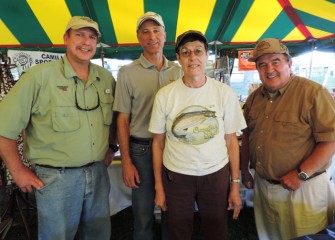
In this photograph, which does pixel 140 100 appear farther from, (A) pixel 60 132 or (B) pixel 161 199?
(B) pixel 161 199

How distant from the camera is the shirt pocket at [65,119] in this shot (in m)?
1.32

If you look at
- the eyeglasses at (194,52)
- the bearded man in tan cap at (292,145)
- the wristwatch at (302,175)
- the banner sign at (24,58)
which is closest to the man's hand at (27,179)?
the eyeglasses at (194,52)

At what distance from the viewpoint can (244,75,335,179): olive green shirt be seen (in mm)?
1237

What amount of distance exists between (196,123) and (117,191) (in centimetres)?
136

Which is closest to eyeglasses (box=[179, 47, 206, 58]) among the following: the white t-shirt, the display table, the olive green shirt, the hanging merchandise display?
the white t-shirt

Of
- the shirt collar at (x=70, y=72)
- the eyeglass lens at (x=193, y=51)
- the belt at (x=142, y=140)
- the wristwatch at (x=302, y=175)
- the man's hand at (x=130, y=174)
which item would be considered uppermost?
the eyeglass lens at (x=193, y=51)

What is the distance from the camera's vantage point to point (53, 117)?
4.33 ft

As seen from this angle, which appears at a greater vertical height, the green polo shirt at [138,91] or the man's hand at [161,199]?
the green polo shirt at [138,91]

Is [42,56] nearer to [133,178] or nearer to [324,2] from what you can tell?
[133,178]

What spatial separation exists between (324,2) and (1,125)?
3.47m

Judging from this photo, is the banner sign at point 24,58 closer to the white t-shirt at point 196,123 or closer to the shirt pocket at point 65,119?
the shirt pocket at point 65,119

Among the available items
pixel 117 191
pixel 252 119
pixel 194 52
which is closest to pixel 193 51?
pixel 194 52

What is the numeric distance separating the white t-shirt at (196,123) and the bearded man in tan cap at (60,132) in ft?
1.44

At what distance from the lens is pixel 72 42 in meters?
1.42
